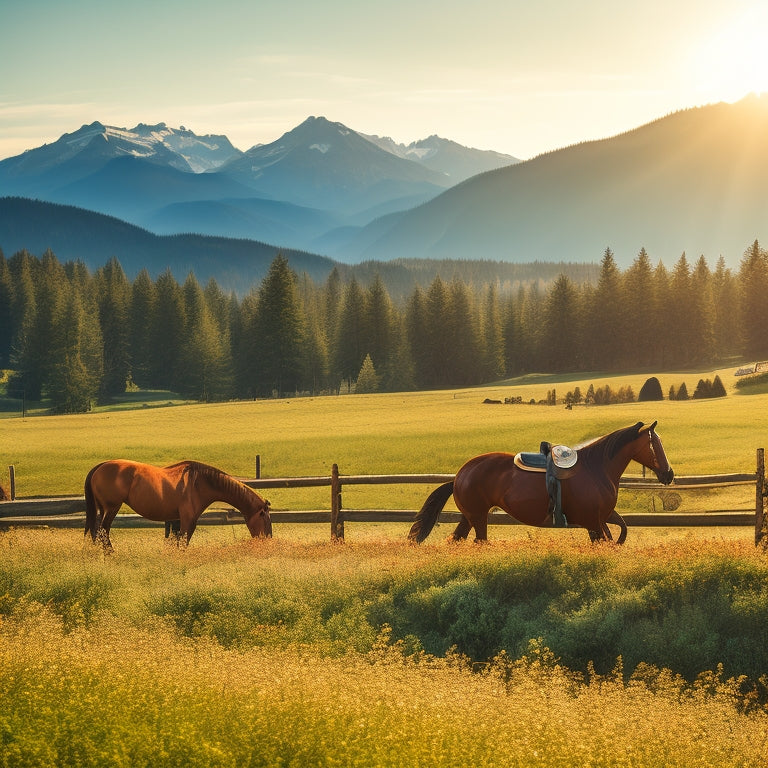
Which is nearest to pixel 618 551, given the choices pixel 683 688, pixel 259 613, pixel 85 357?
pixel 683 688

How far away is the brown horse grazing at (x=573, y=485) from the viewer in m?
14.3

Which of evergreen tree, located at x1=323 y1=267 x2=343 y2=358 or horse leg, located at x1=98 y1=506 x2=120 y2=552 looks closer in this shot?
horse leg, located at x1=98 y1=506 x2=120 y2=552

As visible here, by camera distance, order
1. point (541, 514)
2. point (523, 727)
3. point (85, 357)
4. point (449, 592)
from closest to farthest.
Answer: point (523, 727)
point (449, 592)
point (541, 514)
point (85, 357)

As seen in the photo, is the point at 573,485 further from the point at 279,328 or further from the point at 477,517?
the point at 279,328

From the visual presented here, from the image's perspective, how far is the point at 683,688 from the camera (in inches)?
401

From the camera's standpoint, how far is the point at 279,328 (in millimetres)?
92938

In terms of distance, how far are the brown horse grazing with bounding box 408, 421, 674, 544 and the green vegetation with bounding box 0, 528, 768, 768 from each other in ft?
2.42

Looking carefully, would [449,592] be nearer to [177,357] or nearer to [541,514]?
[541,514]

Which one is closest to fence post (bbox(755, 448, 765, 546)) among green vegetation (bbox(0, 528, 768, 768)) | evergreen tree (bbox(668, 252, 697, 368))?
green vegetation (bbox(0, 528, 768, 768))

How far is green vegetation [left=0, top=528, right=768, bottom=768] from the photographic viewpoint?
6770 mm

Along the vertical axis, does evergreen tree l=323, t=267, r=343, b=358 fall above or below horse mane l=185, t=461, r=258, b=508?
above

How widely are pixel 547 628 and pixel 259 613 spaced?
4.15 metres

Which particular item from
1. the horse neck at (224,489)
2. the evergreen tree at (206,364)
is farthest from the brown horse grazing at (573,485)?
the evergreen tree at (206,364)

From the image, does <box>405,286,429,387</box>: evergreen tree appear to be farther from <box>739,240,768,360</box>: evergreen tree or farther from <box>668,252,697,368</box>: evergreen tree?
<box>739,240,768,360</box>: evergreen tree
